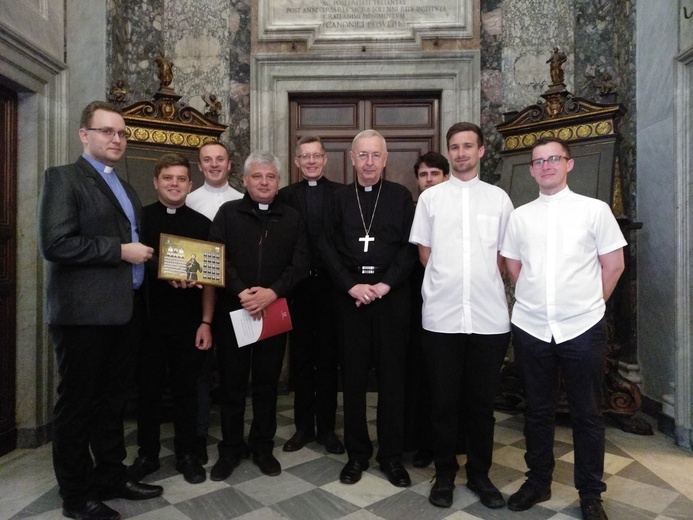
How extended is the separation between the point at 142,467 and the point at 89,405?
0.67 metres

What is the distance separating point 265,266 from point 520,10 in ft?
12.3

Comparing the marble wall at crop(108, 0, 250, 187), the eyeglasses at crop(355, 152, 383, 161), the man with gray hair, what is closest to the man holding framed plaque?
the man with gray hair

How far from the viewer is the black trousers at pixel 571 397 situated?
8.03 ft

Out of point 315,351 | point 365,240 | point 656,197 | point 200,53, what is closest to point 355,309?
point 365,240

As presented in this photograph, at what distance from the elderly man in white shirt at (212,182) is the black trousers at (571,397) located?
2.22 m

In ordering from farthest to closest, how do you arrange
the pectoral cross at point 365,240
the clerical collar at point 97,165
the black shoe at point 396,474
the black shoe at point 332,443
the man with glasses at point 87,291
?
1. the black shoe at point 332,443
2. the pectoral cross at point 365,240
3. the black shoe at point 396,474
4. the clerical collar at point 97,165
5. the man with glasses at point 87,291

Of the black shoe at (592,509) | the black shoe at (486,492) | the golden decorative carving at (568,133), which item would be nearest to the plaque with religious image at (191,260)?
the black shoe at (486,492)

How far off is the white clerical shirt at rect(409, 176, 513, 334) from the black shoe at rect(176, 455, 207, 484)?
1459 mm

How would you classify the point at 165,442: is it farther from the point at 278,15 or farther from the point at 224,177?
the point at 278,15

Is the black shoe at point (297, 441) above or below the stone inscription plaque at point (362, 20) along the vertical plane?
below

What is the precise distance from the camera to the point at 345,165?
17.0 ft

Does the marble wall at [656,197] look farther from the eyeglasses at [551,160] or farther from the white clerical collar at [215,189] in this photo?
the white clerical collar at [215,189]

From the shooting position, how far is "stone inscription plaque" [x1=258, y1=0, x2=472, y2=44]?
4973mm

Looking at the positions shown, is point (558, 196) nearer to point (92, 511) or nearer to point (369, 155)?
point (369, 155)
